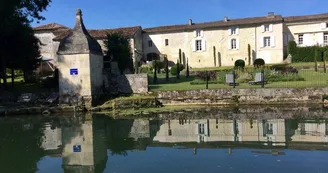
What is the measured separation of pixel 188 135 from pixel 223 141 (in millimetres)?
1767

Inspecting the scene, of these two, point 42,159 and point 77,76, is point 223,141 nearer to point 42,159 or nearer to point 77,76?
point 42,159

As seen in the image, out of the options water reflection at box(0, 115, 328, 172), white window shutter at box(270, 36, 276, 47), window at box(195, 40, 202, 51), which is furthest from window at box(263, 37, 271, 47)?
water reflection at box(0, 115, 328, 172)

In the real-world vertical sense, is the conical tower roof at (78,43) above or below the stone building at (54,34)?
below

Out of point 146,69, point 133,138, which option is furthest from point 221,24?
point 133,138

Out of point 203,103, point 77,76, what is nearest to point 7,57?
point 77,76

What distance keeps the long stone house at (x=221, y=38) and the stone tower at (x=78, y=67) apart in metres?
22.8

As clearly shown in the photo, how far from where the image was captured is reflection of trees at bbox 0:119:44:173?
902cm

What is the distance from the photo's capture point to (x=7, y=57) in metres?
27.4

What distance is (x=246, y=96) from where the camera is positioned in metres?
22.1

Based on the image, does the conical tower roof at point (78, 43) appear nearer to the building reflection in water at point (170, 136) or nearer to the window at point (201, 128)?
the building reflection in water at point (170, 136)

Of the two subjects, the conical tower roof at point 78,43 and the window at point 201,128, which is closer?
the window at point 201,128

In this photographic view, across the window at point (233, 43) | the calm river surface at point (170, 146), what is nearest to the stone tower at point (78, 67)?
the calm river surface at point (170, 146)

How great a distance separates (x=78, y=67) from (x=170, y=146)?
13295mm

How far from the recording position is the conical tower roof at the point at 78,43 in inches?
870
